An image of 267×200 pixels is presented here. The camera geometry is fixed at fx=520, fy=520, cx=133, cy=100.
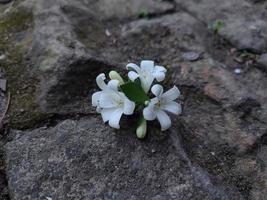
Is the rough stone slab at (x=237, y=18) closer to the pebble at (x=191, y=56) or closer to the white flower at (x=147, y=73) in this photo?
the pebble at (x=191, y=56)

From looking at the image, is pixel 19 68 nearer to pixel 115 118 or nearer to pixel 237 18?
pixel 115 118

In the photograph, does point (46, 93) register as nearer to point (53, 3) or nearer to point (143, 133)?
point (143, 133)

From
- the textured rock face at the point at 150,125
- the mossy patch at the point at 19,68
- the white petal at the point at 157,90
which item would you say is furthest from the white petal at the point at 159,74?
the mossy patch at the point at 19,68

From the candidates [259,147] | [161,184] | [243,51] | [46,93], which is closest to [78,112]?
[46,93]

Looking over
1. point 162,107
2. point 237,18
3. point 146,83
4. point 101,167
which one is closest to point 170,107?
point 162,107

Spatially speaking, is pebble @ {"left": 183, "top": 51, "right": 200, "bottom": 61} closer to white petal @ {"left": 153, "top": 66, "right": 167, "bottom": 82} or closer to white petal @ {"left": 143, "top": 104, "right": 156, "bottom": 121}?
white petal @ {"left": 153, "top": 66, "right": 167, "bottom": 82}
